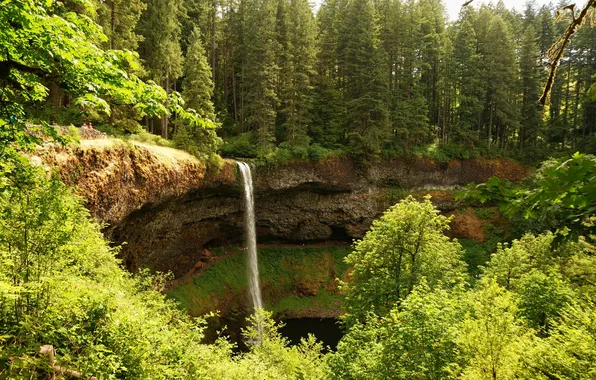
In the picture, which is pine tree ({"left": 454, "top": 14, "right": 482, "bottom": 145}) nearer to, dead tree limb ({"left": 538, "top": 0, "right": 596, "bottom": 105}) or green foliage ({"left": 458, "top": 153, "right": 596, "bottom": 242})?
dead tree limb ({"left": 538, "top": 0, "right": 596, "bottom": 105})

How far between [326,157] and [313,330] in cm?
1463

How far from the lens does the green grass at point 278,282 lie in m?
25.0

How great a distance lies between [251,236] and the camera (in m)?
27.0

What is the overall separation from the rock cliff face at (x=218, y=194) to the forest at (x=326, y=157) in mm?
1159

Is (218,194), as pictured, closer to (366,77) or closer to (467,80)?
(366,77)

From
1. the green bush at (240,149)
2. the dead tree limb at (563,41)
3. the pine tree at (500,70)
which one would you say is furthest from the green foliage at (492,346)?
the pine tree at (500,70)

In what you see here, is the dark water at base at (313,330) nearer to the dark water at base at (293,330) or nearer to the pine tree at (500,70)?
the dark water at base at (293,330)

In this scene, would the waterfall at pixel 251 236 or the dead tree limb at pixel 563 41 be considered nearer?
the dead tree limb at pixel 563 41

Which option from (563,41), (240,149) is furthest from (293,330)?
(563,41)

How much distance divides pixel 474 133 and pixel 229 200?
1058 inches

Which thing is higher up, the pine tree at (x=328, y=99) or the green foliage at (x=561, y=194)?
the pine tree at (x=328, y=99)

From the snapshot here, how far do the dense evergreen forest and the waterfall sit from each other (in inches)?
133

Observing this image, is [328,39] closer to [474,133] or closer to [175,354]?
[474,133]

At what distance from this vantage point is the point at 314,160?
28.5 meters
